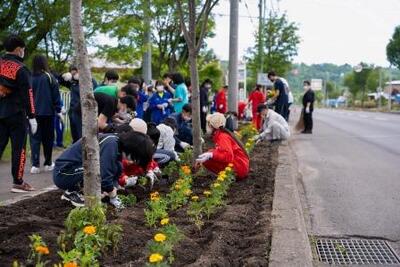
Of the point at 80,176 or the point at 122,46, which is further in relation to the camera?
the point at 122,46

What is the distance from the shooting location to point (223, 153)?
686 cm

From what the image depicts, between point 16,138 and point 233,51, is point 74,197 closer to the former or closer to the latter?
point 16,138

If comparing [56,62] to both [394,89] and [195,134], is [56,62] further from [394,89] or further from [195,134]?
[394,89]

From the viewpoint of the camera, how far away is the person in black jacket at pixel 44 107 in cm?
829

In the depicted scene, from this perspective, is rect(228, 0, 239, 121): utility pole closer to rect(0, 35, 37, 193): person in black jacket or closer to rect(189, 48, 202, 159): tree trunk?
rect(189, 48, 202, 159): tree trunk

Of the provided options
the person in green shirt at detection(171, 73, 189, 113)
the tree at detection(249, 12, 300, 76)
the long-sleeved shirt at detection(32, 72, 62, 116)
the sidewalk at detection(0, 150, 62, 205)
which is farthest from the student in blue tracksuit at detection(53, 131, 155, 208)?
the tree at detection(249, 12, 300, 76)

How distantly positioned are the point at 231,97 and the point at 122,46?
4.64 metres

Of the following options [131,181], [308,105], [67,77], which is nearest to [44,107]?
[67,77]

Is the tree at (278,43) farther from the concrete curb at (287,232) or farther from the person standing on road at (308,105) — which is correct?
the concrete curb at (287,232)

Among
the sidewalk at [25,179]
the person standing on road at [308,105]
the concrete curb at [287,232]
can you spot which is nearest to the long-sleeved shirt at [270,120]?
the person standing on road at [308,105]

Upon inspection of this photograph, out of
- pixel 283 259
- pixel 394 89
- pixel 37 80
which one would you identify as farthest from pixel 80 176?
pixel 394 89

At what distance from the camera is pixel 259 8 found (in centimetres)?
3025

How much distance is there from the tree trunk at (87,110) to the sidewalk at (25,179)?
1821mm

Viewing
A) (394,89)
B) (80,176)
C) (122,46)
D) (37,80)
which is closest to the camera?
(80,176)
